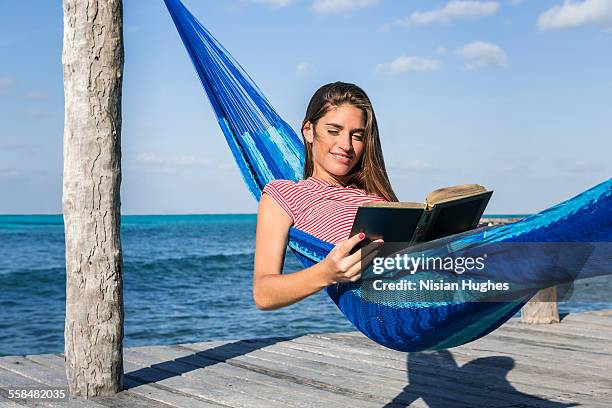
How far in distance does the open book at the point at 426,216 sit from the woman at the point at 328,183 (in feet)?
0.68

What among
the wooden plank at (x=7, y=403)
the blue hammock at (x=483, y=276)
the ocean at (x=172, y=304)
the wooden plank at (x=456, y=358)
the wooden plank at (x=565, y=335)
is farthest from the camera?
the ocean at (x=172, y=304)

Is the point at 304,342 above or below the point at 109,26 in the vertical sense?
below

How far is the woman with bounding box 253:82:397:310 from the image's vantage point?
1854 millimetres

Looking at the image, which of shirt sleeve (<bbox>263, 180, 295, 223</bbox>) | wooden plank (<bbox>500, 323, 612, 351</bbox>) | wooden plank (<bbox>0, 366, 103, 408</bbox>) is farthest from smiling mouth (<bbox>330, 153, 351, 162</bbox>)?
wooden plank (<bbox>500, 323, 612, 351</bbox>)

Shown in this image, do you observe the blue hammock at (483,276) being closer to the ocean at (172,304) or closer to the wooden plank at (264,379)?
the ocean at (172,304)

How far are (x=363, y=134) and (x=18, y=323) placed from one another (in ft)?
23.7

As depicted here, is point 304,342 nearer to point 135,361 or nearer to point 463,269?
point 135,361

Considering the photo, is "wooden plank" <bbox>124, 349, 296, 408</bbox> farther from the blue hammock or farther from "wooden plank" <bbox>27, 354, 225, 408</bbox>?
the blue hammock

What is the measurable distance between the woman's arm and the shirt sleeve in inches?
0.5

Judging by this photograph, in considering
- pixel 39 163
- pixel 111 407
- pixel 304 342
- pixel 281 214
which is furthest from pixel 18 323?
pixel 39 163

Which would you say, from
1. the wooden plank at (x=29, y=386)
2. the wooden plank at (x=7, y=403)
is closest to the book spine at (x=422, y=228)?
the wooden plank at (x=29, y=386)

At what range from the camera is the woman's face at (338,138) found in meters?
2.00

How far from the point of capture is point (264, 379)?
3236mm

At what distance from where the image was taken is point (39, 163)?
2198 centimetres
